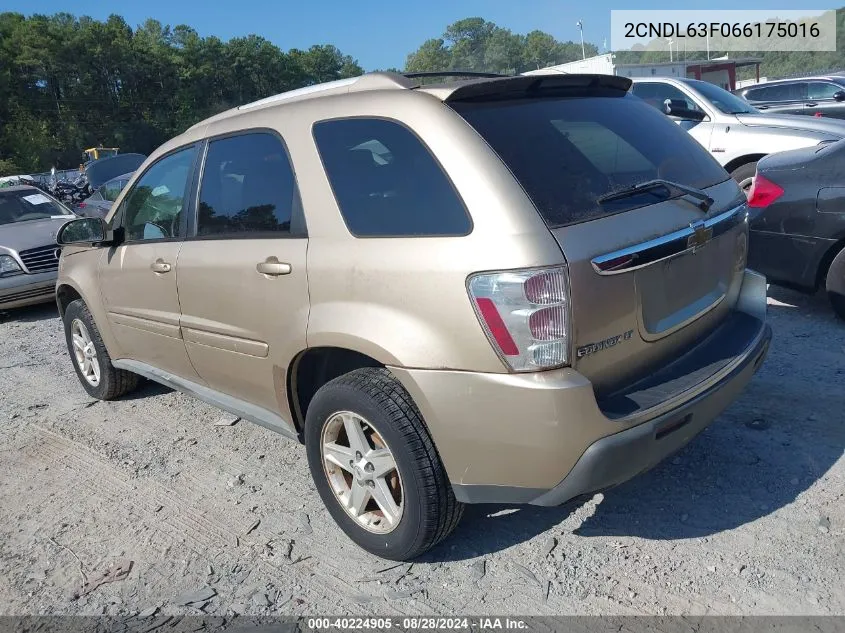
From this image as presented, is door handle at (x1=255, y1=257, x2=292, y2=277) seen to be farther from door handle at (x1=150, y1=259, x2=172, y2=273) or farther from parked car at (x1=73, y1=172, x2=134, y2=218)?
parked car at (x1=73, y1=172, x2=134, y2=218)

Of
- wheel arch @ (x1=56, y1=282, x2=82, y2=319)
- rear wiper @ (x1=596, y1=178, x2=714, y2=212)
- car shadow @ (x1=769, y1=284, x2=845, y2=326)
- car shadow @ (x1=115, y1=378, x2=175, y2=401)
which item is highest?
rear wiper @ (x1=596, y1=178, x2=714, y2=212)

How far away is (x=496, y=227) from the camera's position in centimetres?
225

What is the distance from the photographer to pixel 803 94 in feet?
51.3

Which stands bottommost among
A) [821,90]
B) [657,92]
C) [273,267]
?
[273,267]

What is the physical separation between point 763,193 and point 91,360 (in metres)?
5.00

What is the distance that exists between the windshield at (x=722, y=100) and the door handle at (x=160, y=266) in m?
7.12

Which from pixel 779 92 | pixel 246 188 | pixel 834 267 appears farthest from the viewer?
pixel 779 92

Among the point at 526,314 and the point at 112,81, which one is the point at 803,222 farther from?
the point at 112,81

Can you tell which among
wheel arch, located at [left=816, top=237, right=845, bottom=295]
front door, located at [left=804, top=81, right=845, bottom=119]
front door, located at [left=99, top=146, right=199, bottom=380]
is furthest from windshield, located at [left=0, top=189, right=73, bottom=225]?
front door, located at [left=804, top=81, right=845, bottom=119]

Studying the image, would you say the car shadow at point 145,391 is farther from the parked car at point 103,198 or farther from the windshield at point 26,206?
the parked car at point 103,198

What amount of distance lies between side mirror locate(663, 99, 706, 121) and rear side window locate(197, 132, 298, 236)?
5.88m

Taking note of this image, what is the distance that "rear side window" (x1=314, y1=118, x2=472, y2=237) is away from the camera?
2.43 metres

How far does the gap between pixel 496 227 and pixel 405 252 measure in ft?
1.20

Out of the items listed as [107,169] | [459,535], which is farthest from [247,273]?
[107,169]
